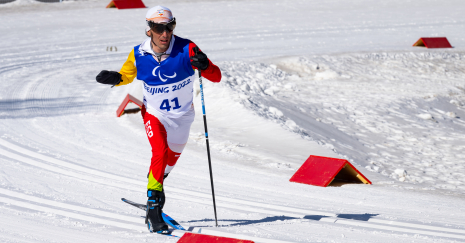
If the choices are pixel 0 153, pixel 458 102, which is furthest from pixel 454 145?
pixel 0 153

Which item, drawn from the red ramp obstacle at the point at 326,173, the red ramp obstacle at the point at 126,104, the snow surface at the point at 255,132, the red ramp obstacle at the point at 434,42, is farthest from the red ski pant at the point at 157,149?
the red ramp obstacle at the point at 434,42

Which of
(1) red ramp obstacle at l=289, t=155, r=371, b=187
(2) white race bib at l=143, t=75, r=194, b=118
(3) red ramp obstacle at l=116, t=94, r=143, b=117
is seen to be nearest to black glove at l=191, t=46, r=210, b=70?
(2) white race bib at l=143, t=75, r=194, b=118

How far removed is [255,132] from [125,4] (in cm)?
1643

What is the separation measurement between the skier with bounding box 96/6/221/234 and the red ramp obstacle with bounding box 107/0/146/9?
19.9 meters

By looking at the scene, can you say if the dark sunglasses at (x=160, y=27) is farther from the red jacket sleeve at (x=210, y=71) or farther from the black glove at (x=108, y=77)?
the black glove at (x=108, y=77)

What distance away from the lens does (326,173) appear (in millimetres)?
6871

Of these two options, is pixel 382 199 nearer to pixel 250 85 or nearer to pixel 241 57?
pixel 250 85

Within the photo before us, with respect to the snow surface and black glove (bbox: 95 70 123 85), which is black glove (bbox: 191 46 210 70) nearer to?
black glove (bbox: 95 70 123 85)

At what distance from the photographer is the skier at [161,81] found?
4574 millimetres

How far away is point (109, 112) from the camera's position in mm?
10211

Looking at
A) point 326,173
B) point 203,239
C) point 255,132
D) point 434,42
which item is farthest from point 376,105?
point 203,239

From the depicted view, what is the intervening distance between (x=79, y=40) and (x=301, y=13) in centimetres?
1021

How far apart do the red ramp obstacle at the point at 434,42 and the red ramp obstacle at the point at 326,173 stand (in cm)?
1160

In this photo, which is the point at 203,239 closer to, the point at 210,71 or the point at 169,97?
the point at 169,97
